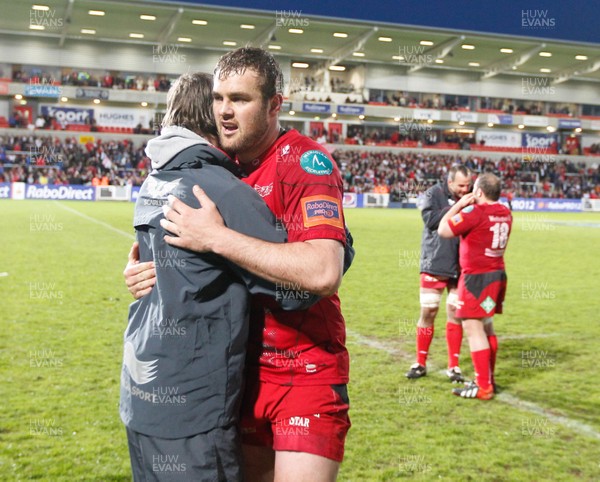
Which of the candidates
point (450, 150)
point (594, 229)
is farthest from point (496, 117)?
point (594, 229)

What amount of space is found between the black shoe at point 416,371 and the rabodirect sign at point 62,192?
109 feet

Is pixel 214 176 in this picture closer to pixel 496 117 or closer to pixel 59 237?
pixel 59 237

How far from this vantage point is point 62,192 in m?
37.4

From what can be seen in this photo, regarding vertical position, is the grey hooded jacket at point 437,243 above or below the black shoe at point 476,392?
above

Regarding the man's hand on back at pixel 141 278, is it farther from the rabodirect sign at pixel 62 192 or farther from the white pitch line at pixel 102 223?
the rabodirect sign at pixel 62 192

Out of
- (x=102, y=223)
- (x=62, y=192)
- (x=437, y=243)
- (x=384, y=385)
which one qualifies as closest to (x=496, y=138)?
(x=62, y=192)

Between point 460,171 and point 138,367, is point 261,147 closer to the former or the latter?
point 138,367

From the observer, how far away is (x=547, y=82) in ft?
186

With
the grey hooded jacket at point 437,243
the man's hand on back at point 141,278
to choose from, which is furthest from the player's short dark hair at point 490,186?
the man's hand on back at point 141,278

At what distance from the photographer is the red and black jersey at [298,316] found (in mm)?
2412

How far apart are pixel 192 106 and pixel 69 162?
42951 mm

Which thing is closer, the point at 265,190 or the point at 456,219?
the point at 265,190

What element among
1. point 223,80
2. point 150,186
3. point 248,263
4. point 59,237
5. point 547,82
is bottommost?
point 59,237

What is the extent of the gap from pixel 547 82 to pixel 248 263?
2355 inches
